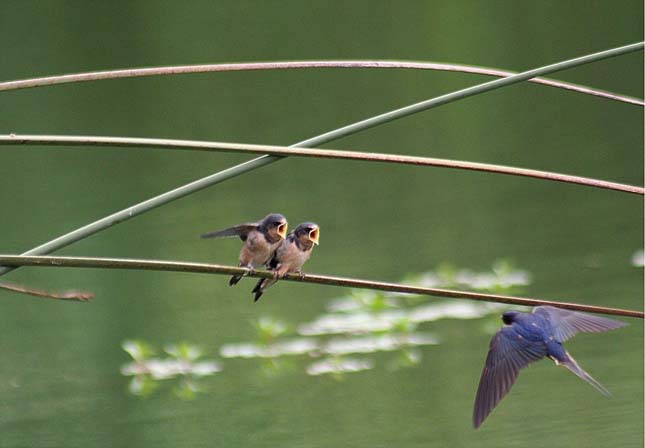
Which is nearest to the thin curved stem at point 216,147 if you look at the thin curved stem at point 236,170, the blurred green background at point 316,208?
the thin curved stem at point 236,170

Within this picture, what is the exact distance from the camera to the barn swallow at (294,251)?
107 inches

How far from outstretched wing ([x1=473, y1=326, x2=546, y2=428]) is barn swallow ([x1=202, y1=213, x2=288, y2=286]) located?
541 mm

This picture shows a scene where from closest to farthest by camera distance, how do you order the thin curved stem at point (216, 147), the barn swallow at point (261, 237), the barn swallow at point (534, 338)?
the thin curved stem at point (216, 147) < the barn swallow at point (534, 338) < the barn swallow at point (261, 237)

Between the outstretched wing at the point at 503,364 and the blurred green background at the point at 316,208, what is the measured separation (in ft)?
1.68

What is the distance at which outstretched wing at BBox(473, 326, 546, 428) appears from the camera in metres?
2.33

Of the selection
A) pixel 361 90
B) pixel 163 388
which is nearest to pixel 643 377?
pixel 163 388

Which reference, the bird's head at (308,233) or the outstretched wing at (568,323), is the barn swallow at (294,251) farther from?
the outstretched wing at (568,323)

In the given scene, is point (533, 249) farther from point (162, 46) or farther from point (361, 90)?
point (162, 46)

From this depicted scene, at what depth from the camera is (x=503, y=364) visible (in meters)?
2.54

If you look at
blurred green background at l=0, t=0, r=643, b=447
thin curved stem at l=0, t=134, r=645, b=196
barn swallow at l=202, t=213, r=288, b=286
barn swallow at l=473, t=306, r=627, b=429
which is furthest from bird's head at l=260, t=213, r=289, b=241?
thin curved stem at l=0, t=134, r=645, b=196

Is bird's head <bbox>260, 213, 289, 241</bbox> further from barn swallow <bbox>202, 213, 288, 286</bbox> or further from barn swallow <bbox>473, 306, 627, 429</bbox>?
barn swallow <bbox>473, 306, 627, 429</bbox>

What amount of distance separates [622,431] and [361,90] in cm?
521

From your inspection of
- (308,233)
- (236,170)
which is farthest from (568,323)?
(236,170)

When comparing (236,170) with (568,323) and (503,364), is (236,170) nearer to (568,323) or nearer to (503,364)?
(503,364)
